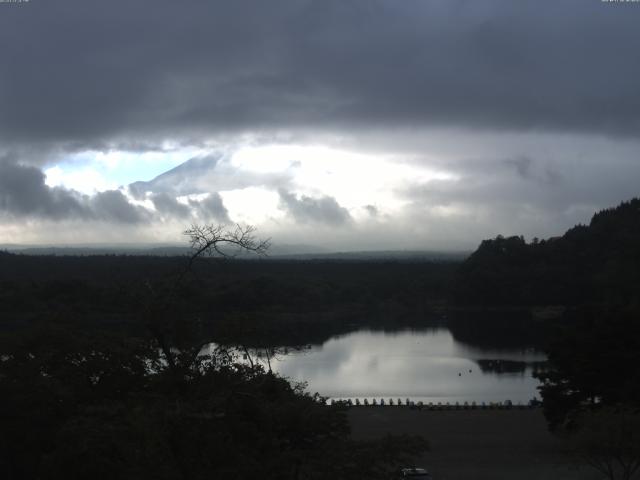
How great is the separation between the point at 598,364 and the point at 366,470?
12.6 metres

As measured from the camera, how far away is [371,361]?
39.9 metres

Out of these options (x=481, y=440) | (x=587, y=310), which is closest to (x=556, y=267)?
(x=587, y=310)

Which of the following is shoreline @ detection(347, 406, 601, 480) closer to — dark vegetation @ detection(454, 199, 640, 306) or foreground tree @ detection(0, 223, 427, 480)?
foreground tree @ detection(0, 223, 427, 480)

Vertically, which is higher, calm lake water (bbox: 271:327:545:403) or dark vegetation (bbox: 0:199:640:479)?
dark vegetation (bbox: 0:199:640:479)

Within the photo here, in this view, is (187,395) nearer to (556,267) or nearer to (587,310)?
(587,310)

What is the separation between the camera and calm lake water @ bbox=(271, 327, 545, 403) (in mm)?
→ 30641

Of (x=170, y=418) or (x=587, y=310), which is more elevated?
(x=170, y=418)

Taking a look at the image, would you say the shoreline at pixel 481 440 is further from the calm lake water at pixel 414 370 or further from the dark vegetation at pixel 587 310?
the calm lake water at pixel 414 370

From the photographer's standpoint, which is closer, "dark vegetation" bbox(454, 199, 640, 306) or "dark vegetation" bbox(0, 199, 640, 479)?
"dark vegetation" bbox(0, 199, 640, 479)

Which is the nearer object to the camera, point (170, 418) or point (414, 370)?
point (170, 418)

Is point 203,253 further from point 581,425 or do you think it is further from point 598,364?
point 598,364

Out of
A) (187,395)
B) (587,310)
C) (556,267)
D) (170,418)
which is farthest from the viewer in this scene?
(556,267)

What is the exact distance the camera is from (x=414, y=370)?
37.3m

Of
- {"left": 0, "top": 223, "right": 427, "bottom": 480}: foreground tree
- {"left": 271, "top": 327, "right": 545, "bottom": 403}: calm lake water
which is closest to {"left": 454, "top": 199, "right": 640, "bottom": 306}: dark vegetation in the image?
{"left": 271, "top": 327, "right": 545, "bottom": 403}: calm lake water
